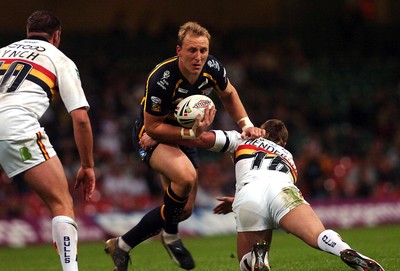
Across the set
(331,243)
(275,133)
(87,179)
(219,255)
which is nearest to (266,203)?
(331,243)

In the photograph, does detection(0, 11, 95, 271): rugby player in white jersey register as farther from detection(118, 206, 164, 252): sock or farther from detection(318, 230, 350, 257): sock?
detection(318, 230, 350, 257): sock

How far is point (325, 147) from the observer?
712 inches

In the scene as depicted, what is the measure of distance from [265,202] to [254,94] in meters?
11.9

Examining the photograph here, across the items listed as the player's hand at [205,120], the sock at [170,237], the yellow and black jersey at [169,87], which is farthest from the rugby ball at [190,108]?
the sock at [170,237]

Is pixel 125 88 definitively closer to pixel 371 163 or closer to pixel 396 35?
pixel 371 163

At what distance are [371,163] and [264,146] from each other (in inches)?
417

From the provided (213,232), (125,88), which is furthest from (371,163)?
(125,88)

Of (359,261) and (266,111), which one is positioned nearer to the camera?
(359,261)

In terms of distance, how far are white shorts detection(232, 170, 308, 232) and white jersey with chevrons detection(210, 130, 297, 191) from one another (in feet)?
0.27

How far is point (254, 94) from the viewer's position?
18.5 m

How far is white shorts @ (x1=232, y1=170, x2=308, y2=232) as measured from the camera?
6.63m

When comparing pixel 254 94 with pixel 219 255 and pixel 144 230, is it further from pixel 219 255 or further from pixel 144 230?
pixel 144 230

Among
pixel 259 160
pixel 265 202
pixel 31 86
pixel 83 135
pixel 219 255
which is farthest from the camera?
pixel 219 255

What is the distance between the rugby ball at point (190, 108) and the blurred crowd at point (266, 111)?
7.54 metres
